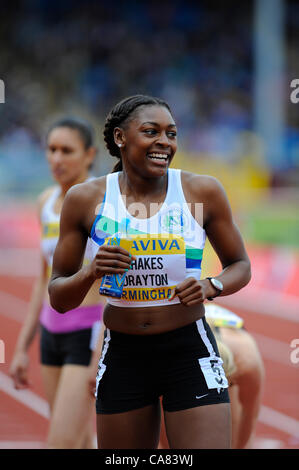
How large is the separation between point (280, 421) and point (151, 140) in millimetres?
4027

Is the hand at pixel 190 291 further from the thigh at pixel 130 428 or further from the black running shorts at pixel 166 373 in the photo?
the thigh at pixel 130 428

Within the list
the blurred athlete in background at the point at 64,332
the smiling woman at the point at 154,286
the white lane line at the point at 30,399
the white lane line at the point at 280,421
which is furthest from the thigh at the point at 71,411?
the white lane line at the point at 30,399

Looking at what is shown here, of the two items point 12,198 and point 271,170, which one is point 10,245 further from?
point 271,170

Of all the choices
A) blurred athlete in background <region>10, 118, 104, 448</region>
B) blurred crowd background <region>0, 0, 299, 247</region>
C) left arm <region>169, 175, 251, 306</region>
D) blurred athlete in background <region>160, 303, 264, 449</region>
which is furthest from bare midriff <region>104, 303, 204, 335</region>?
blurred crowd background <region>0, 0, 299, 247</region>

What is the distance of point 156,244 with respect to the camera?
300 cm

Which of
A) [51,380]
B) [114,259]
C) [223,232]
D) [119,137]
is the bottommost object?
[51,380]

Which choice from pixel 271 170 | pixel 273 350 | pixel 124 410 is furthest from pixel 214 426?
pixel 271 170

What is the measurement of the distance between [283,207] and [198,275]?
1264 centimetres

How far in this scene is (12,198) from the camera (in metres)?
22.0

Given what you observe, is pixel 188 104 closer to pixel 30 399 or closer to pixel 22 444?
pixel 30 399

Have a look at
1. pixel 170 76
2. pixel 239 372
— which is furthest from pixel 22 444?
pixel 170 76

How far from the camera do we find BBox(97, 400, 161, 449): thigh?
10.00ft

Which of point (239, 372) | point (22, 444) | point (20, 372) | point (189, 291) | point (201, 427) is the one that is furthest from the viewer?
point (22, 444)

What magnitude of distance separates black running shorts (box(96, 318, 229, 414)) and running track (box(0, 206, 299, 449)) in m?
2.92
